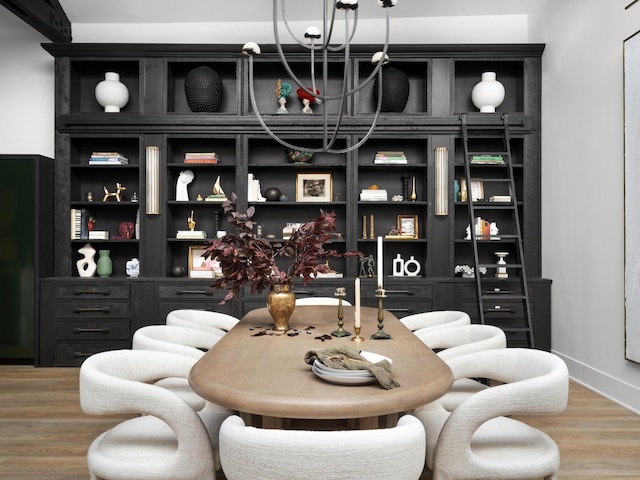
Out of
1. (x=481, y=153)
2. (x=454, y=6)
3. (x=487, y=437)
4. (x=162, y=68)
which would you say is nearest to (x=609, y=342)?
(x=481, y=153)

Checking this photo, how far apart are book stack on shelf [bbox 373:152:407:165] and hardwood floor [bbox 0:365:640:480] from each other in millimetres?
2484

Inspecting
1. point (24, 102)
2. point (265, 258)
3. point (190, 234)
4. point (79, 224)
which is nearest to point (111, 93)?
point (24, 102)

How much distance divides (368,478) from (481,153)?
406 cm

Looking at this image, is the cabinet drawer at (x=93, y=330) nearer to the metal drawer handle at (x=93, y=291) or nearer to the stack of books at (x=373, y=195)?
the metal drawer handle at (x=93, y=291)

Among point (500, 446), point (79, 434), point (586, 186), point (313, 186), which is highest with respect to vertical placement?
point (313, 186)

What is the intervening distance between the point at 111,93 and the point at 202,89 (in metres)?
0.92

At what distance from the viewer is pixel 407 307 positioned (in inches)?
185

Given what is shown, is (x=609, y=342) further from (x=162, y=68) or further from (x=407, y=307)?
(x=162, y=68)

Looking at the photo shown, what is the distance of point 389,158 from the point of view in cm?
489

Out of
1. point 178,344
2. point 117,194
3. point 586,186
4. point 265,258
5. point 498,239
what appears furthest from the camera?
point 117,194

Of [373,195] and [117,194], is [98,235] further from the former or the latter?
[373,195]

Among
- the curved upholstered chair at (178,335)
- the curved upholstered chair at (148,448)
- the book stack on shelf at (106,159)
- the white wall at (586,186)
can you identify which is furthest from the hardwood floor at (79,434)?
the book stack on shelf at (106,159)

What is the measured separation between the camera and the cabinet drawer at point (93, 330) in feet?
15.4

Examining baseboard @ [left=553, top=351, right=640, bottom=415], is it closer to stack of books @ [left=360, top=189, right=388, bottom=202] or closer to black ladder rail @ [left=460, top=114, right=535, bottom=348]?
black ladder rail @ [left=460, top=114, right=535, bottom=348]
